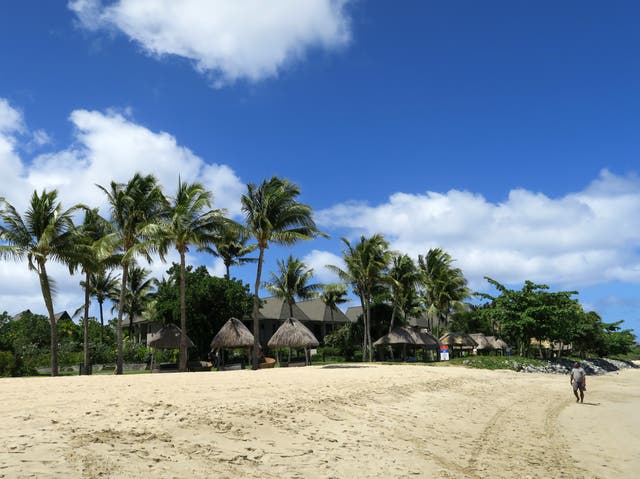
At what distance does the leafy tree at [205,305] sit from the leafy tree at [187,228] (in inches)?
368

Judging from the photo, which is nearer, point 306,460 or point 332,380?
point 306,460

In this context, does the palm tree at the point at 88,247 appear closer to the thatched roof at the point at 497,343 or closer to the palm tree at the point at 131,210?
the palm tree at the point at 131,210

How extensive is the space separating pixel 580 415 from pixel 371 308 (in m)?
27.8

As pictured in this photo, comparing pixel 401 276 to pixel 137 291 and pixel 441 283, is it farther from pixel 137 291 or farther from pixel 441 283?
pixel 137 291

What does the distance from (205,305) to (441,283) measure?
2179cm

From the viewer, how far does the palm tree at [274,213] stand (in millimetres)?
24453

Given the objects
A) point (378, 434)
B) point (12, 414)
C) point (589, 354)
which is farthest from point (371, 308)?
point (589, 354)

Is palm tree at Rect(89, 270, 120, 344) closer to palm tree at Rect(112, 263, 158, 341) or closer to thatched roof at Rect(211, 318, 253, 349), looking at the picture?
palm tree at Rect(112, 263, 158, 341)

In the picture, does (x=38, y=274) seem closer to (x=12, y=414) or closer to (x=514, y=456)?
(x=12, y=414)

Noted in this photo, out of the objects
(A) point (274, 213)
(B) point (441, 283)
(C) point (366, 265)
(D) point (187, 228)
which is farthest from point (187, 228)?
(B) point (441, 283)

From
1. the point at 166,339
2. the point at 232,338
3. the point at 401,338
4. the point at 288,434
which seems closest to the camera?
the point at 288,434

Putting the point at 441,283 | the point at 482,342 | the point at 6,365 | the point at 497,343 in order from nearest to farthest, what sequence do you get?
the point at 6,365
the point at 441,283
the point at 482,342
the point at 497,343

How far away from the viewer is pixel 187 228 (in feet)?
79.1

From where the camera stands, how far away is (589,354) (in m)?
74.3
